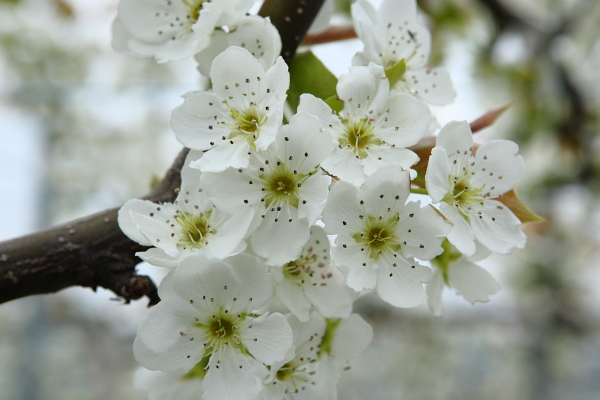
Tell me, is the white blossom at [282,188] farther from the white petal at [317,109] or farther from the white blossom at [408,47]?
the white blossom at [408,47]

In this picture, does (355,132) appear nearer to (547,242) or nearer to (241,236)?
(241,236)

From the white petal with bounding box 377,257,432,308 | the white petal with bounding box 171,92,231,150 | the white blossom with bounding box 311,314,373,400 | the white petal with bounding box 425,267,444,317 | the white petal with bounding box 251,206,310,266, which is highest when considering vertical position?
the white petal with bounding box 171,92,231,150

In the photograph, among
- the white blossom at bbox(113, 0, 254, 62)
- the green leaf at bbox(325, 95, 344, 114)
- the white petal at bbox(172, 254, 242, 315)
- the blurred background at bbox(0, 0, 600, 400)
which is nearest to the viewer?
the white petal at bbox(172, 254, 242, 315)

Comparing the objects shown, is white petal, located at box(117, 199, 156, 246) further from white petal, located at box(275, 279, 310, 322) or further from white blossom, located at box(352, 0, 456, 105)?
white blossom, located at box(352, 0, 456, 105)

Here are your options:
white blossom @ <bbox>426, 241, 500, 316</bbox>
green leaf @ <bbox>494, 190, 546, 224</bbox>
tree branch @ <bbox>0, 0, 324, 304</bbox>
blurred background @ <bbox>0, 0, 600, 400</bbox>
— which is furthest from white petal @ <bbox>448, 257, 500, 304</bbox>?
blurred background @ <bbox>0, 0, 600, 400</bbox>

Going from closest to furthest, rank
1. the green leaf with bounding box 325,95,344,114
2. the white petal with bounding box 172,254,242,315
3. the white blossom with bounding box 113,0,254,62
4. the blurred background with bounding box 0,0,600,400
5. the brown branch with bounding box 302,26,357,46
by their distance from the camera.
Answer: the white petal with bounding box 172,254,242,315, the green leaf with bounding box 325,95,344,114, the white blossom with bounding box 113,0,254,62, the brown branch with bounding box 302,26,357,46, the blurred background with bounding box 0,0,600,400

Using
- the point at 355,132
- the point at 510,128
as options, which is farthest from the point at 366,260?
the point at 510,128
